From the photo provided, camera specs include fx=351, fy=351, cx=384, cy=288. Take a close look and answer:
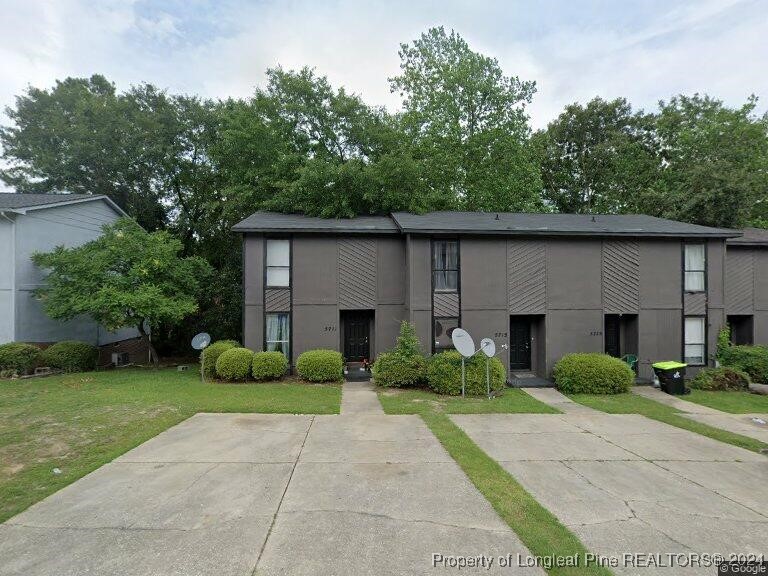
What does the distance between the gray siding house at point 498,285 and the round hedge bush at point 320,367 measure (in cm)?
100

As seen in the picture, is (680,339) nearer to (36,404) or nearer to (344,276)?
(344,276)

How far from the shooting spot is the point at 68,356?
12.8 m

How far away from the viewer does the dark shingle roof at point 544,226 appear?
463 inches

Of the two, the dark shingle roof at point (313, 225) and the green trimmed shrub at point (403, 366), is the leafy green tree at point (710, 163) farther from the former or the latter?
the green trimmed shrub at point (403, 366)

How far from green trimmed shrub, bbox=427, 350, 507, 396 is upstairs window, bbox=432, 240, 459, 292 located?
2668 millimetres

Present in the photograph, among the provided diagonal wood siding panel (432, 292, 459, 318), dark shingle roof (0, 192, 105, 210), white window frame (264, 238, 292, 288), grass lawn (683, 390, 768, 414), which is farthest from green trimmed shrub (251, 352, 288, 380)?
grass lawn (683, 390, 768, 414)

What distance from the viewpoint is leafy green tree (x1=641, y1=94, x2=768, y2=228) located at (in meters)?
17.9

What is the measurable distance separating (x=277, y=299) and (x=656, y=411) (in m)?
11.4

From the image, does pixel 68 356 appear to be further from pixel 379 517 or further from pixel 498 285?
pixel 498 285

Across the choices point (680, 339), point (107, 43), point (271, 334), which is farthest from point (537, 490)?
point (107, 43)

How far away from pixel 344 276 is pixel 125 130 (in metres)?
16.3

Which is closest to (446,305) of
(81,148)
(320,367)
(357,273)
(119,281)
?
(357,273)

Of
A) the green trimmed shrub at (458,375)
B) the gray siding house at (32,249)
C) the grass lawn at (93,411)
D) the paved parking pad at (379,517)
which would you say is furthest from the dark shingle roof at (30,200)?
the green trimmed shrub at (458,375)

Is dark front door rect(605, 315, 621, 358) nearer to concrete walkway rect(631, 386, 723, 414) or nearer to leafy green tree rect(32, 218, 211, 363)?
concrete walkway rect(631, 386, 723, 414)
